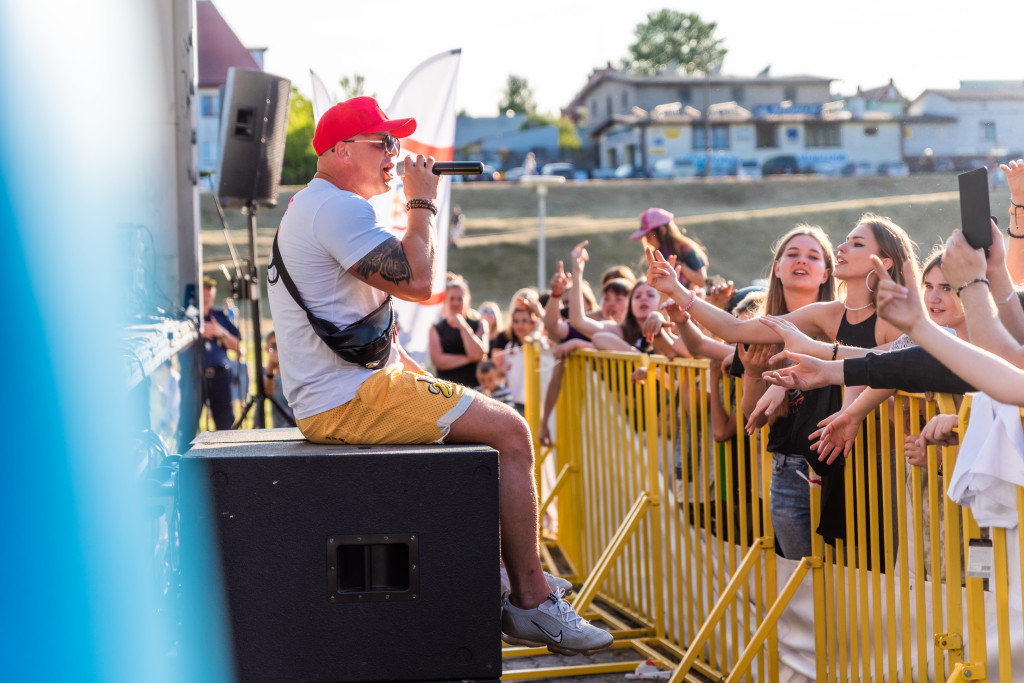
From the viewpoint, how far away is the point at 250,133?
7.72 metres

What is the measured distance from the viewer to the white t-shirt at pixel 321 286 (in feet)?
10.0

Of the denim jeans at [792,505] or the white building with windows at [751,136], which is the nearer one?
the denim jeans at [792,505]

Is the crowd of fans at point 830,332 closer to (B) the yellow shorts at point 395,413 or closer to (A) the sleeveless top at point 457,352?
(B) the yellow shorts at point 395,413

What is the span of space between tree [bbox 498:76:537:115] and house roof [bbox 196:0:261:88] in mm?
83792

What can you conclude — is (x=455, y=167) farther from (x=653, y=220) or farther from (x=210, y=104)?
(x=210, y=104)

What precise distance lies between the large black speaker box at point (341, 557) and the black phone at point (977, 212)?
141 centimetres

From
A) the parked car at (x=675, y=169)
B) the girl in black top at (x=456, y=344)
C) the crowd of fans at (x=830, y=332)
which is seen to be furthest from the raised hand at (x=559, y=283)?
A: the parked car at (x=675, y=169)

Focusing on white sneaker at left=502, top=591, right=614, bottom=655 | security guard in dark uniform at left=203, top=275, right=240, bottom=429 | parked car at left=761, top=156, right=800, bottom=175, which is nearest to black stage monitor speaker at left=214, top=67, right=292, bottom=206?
security guard in dark uniform at left=203, top=275, right=240, bottom=429

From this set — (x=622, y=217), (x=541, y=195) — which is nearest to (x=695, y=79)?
(x=622, y=217)

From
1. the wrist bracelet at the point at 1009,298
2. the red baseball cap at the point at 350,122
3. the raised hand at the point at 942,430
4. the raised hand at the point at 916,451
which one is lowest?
the raised hand at the point at 916,451

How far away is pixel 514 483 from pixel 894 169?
64897 mm

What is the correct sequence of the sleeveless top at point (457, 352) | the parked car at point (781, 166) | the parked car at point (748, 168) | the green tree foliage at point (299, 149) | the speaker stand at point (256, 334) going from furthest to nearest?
the parked car at point (781, 166) < the parked car at point (748, 168) < the green tree foliage at point (299, 149) < the sleeveless top at point (457, 352) < the speaker stand at point (256, 334)

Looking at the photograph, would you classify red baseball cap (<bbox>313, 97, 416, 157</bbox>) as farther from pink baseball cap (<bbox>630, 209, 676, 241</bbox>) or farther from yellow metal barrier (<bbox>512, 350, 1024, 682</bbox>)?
pink baseball cap (<bbox>630, 209, 676, 241</bbox>)

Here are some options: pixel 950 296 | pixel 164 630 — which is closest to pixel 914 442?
pixel 950 296
